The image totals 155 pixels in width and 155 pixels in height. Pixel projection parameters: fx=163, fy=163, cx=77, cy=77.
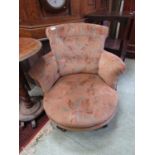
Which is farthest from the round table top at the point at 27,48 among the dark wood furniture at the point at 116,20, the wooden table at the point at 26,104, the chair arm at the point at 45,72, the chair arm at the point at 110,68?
the dark wood furniture at the point at 116,20

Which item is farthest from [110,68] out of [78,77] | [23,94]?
[23,94]

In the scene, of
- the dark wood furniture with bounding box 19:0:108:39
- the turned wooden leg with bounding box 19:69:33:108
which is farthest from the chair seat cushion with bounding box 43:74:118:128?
the dark wood furniture with bounding box 19:0:108:39

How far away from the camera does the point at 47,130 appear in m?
1.52

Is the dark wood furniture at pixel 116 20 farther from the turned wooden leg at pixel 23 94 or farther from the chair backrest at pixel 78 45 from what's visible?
the turned wooden leg at pixel 23 94

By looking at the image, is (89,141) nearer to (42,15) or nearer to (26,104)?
(26,104)

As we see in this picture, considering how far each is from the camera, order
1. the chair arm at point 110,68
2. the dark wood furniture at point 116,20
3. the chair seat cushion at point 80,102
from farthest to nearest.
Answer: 1. the dark wood furniture at point 116,20
2. the chair arm at point 110,68
3. the chair seat cushion at point 80,102

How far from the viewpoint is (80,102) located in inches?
48.0

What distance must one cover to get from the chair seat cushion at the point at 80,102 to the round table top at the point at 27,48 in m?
0.37

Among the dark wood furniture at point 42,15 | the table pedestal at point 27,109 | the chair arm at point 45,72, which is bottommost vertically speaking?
the table pedestal at point 27,109

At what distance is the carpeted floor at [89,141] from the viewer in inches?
51.8

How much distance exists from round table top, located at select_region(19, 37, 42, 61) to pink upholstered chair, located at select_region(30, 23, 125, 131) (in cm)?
18
